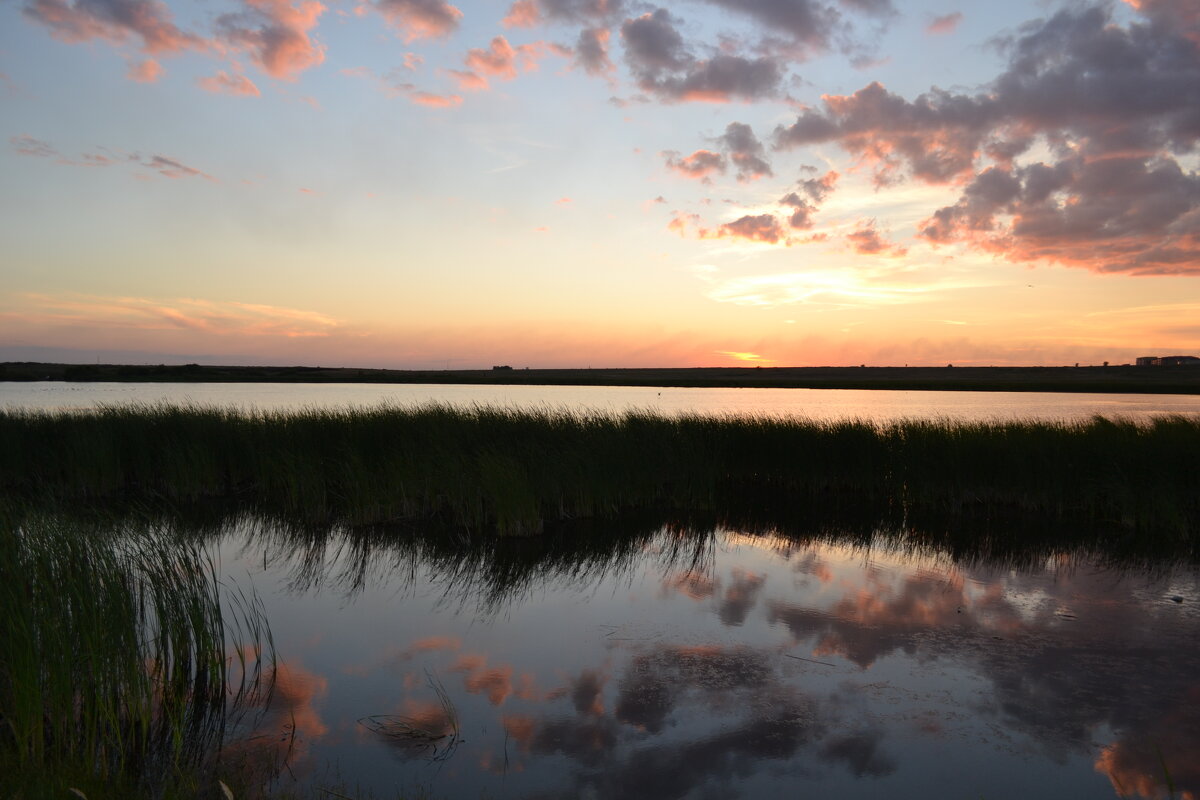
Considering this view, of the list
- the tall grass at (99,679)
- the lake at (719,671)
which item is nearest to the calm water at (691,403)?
the lake at (719,671)

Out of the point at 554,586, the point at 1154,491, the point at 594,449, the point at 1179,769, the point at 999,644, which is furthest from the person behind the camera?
the point at 594,449

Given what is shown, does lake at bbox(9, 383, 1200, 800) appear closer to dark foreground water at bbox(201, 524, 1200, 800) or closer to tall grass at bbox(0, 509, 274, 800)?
dark foreground water at bbox(201, 524, 1200, 800)

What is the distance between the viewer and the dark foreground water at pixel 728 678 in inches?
181

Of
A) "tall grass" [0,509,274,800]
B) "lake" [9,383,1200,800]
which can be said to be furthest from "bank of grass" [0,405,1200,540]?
"tall grass" [0,509,274,800]

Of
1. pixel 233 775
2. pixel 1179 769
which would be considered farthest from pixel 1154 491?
pixel 233 775

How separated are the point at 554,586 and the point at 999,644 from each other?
4.79 meters

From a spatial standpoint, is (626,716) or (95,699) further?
(626,716)

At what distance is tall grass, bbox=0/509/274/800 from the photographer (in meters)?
4.04

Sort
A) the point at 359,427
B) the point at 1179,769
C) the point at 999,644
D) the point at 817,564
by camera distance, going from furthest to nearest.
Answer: the point at 359,427
the point at 817,564
the point at 999,644
the point at 1179,769

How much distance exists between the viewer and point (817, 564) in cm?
1023

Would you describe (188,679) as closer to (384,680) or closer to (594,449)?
(384,680)

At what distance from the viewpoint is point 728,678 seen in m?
6.07

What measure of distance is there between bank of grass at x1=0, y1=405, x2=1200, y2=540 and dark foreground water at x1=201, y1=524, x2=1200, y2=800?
2.75 m

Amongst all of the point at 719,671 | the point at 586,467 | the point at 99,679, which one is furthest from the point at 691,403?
the point at 99,679
